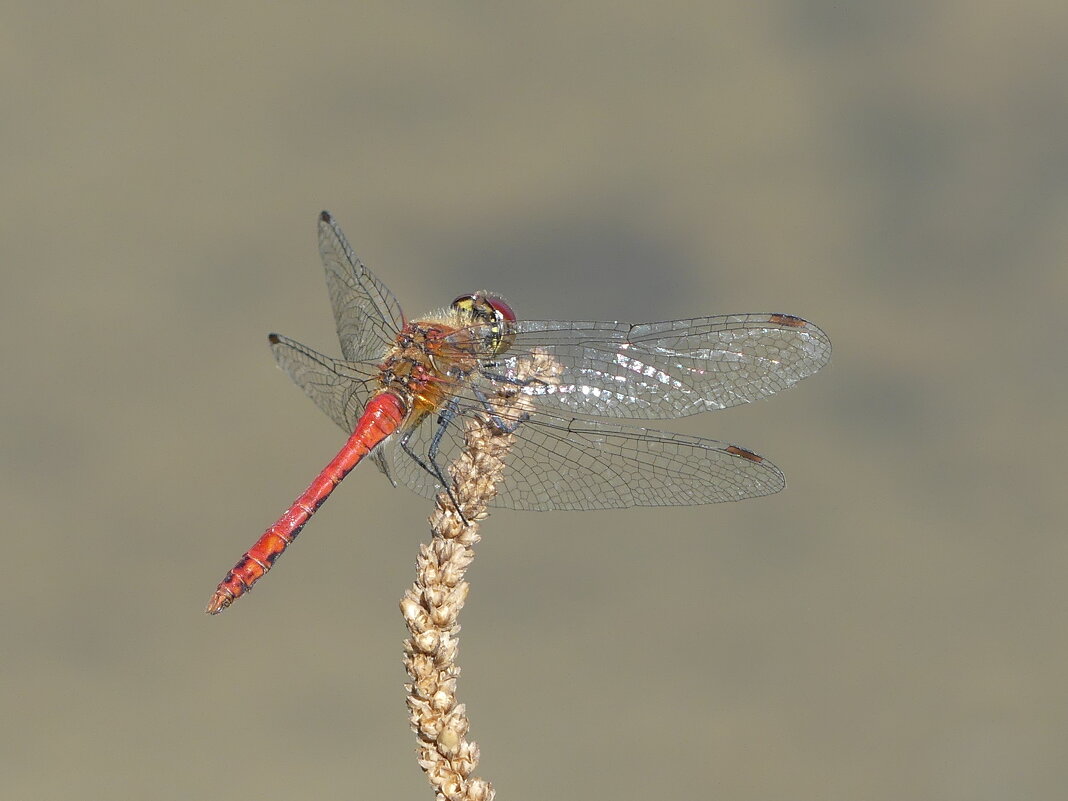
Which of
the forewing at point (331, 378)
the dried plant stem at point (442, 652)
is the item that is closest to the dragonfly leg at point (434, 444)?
the forewing at point (331, 378)

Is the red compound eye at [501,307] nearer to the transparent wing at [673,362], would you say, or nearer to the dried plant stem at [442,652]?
the transparent wing at [673,362]

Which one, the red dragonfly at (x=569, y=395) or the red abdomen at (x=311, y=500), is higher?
the red dragonfly at (x=569, y=395)

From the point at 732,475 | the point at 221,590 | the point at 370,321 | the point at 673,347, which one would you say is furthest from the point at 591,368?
the point at 221,590

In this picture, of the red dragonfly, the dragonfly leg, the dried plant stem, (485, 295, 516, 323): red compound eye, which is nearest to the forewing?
the red dragonfly

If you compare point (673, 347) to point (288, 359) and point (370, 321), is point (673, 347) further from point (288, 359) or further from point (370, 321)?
point (288, 359)

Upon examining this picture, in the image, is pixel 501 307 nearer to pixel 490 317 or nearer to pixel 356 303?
pixel 490 317

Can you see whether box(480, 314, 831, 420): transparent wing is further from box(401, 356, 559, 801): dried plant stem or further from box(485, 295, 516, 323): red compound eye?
box(401, 356, 559, 801): dried plant stem
